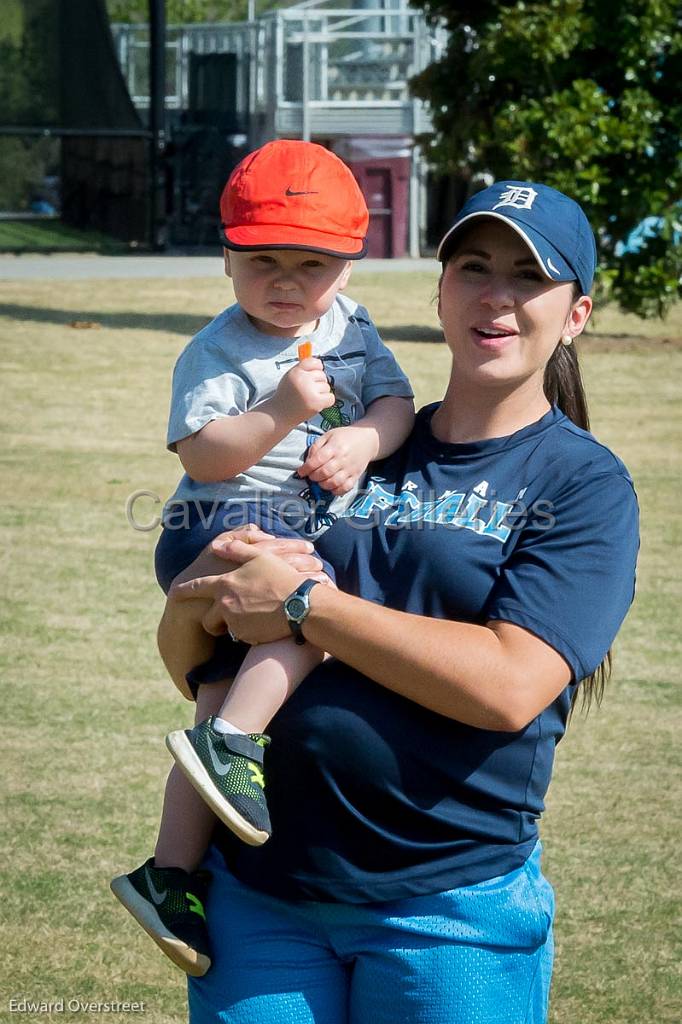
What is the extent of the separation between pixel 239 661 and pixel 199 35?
2707cm

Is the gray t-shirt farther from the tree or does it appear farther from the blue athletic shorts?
the tree

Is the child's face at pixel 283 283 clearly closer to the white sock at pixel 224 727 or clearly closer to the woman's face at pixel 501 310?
the woman's face at pixel 501 310

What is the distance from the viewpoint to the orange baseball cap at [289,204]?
251 centimetres

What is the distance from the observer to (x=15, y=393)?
1164 centimetres

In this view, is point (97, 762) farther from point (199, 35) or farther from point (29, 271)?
point (199, 35)

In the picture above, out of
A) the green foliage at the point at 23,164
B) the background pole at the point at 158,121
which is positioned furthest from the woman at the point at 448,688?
the green foliage at the point at 23,164

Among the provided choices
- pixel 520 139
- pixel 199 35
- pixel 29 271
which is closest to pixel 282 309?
pixel 520 139

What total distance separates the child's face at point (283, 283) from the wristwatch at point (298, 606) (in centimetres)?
61

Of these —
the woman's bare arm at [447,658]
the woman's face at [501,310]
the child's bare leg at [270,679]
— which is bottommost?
the child's bare leg at [270,679]

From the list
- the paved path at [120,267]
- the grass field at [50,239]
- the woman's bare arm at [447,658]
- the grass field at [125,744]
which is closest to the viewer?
the woman's bare arm at [447,658]

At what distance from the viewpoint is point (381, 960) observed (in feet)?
7.16

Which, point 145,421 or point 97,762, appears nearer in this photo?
point 97,762

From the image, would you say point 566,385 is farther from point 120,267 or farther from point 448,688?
point 120,267

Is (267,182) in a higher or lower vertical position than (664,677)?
higher
